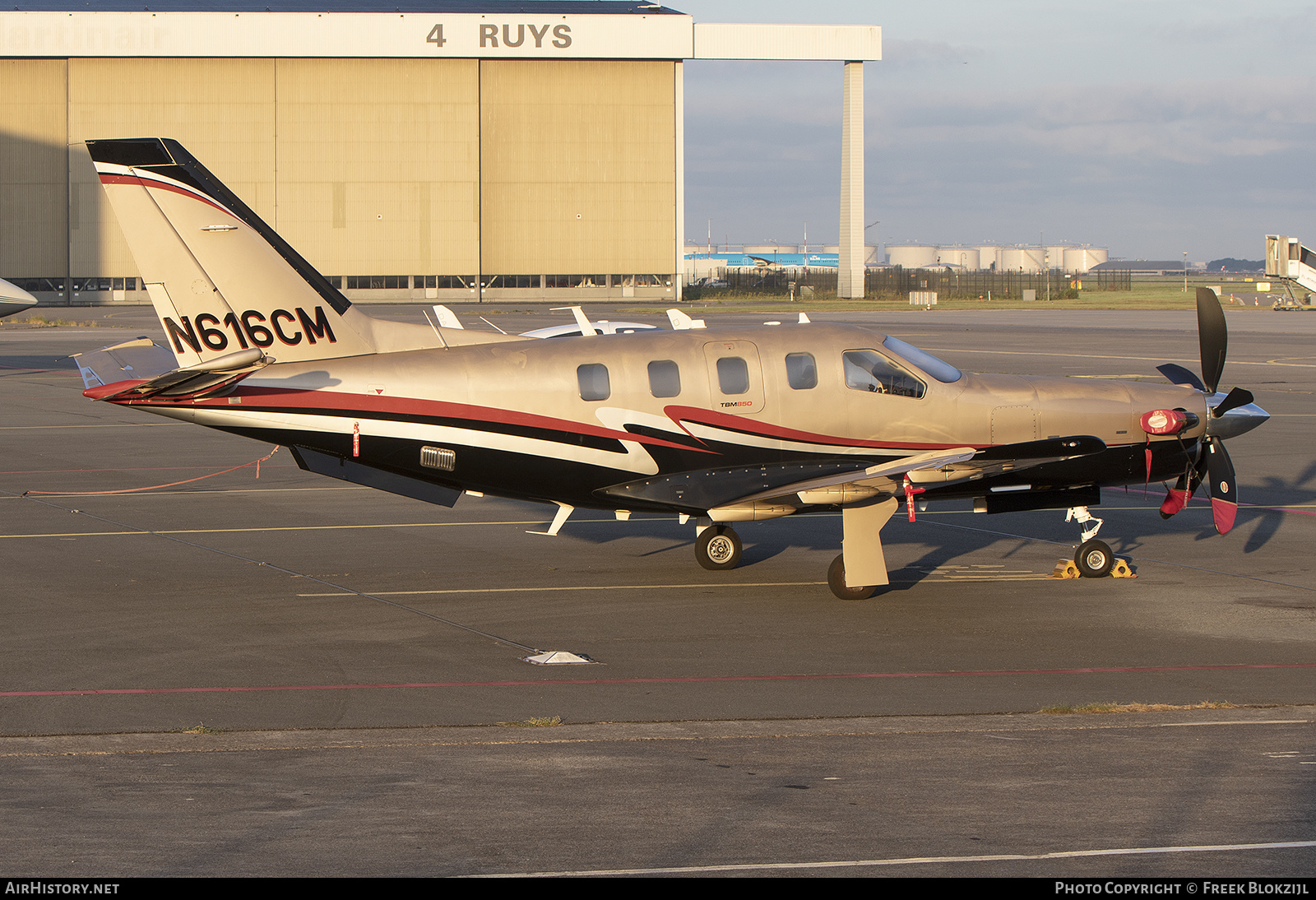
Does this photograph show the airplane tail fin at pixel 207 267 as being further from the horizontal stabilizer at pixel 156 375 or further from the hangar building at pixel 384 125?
the hangar building at pixel 384 125

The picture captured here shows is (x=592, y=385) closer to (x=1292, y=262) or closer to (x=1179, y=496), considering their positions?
(x=1179, y=496)

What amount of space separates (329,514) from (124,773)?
36.7 feet

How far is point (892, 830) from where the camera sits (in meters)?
7.62

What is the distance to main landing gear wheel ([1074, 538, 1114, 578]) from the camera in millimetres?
15375

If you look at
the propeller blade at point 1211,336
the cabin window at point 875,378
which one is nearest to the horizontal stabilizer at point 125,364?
the cabin window at point 875,378

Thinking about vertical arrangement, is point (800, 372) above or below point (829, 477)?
above

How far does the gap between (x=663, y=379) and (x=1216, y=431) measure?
625 cm

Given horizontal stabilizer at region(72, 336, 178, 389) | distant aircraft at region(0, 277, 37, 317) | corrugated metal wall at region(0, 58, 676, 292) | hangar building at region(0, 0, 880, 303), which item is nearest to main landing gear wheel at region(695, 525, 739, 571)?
horizontal stabilizer at region(72, 336, 178, 389)

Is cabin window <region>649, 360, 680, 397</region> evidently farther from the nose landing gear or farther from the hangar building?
the hangar building

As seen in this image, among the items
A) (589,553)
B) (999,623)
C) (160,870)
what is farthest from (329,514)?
(160,870)

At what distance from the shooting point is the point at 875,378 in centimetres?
1499

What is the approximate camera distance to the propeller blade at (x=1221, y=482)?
14.9m

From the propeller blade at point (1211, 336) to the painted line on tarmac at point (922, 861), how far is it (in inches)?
367

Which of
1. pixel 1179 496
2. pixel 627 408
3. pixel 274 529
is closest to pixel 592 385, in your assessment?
pixel 627 408
